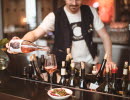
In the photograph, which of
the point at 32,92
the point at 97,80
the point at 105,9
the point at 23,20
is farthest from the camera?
the point at 23,20

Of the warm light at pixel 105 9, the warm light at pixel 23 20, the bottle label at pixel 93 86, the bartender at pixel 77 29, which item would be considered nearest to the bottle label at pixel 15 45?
the bottle label at pixel 93 86

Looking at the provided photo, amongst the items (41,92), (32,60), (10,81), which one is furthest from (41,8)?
(41,92)

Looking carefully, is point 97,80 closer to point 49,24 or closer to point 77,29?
point 77,29

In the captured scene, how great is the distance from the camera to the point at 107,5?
2.90m

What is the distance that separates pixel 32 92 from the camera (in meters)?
1.14

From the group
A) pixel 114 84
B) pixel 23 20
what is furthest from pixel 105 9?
pixel 114 84

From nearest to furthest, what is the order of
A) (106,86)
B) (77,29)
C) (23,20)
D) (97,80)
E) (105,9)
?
1. (106,86)
2. (97,80)
3. (77,29)
4. (105,9)
5. (23,20)

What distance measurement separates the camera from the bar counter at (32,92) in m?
1.06

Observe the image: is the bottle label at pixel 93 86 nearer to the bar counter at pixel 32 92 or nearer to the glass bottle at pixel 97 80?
the glass bottle at pixel 97 80

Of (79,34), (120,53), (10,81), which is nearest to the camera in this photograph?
(10,81)

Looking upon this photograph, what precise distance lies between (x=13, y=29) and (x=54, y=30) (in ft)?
4.30

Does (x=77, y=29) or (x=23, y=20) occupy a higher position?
(x=23, y=20)

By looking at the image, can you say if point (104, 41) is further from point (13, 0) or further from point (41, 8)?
point (13, 0)

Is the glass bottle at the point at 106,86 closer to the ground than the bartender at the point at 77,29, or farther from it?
closer to the ground
